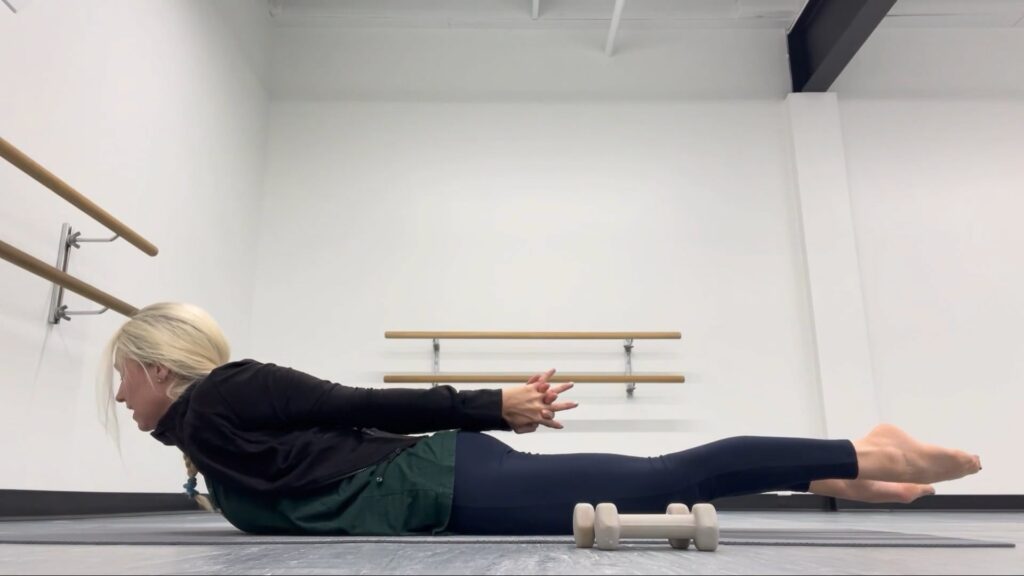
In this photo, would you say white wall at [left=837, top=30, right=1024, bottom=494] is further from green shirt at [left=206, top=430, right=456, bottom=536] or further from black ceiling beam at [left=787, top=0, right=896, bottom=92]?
green shirt at [left=206, top=430, right=456, bottom=536]

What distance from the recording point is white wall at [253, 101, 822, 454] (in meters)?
3.94

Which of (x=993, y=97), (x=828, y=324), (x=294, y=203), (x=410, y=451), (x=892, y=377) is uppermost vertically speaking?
(x=993, y=97)

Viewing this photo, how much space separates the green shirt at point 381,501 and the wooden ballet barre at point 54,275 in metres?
0.59

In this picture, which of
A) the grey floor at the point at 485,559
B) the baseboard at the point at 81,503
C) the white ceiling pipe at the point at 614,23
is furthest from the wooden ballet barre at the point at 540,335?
the grey floor at the point at 485,559

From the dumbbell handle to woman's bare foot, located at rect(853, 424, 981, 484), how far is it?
428 millimetres

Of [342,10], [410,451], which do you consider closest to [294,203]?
[342,10]

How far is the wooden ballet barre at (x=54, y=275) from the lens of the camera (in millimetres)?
1800

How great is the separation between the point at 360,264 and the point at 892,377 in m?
2.76

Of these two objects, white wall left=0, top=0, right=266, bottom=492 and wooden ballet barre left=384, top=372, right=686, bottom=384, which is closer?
white wall left=0, top=0, right=266, bottom=492

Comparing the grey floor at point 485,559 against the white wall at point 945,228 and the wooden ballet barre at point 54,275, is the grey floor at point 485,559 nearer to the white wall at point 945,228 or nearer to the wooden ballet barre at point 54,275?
the wooden ballet barre at point 54,275

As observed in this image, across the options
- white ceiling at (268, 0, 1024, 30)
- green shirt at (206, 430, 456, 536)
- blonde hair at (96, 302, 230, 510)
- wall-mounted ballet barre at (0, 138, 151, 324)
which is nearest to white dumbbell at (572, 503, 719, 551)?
green shirt at (206, 430, 456, 536)

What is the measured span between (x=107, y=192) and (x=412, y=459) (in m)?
1.77

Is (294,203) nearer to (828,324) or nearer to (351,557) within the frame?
(828,324)

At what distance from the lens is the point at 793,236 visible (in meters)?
4.16
